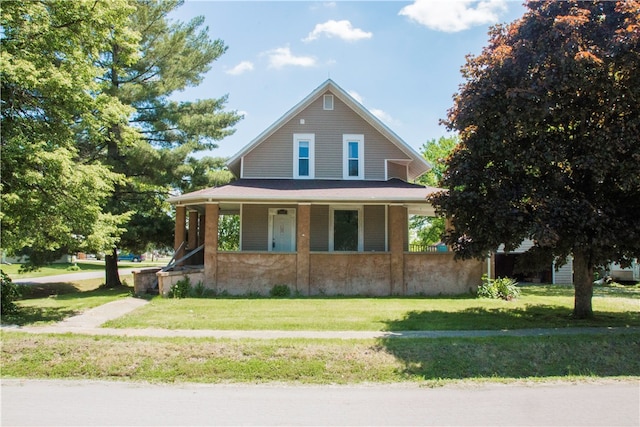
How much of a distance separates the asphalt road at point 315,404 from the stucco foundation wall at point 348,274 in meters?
9.28

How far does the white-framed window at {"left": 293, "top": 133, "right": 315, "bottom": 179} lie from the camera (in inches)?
739

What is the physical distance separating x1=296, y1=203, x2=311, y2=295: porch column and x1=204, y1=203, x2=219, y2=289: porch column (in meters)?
2.75

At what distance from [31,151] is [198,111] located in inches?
478

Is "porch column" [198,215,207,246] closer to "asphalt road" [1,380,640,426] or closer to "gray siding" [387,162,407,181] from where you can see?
"gray siding" [387,162,407,181]

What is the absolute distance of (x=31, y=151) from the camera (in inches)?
384

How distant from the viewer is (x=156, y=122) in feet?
66.4

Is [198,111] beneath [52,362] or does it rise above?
above

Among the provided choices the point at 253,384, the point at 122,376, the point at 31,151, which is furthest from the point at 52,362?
the point at 31,151

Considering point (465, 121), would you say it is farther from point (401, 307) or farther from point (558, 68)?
point (401, 307)

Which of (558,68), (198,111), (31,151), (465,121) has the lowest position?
(31,151)

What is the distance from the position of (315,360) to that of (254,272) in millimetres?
8659

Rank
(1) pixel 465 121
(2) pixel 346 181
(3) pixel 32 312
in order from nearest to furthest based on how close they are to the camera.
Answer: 1. (1) pixel 465 121
2. (3) pixel 32 312
3. (2) pixel 346 181

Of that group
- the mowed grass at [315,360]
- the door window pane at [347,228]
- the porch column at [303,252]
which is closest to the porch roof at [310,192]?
the porch column at [303,252]

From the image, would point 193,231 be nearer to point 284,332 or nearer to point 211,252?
point 211,252
